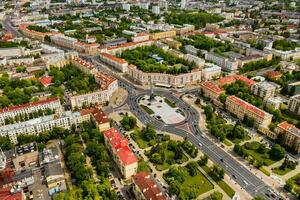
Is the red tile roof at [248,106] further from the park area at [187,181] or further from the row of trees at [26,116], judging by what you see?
the row of trees at [26,116]

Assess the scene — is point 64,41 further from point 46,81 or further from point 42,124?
point 42,124

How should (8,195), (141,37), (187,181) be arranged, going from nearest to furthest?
(8,195) < (187,181) < (141,37)

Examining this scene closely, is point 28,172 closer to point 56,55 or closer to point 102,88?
point 102,88

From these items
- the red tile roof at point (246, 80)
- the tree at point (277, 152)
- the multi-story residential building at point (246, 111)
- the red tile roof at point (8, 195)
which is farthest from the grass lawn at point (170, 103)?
the red tile roof at point (8, 195)

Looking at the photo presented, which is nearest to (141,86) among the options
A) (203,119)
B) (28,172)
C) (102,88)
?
(102,88)

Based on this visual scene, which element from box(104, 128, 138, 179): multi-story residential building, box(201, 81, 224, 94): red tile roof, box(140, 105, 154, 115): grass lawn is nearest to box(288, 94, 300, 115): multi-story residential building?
box(201, 81, 224, 94): red tile roof

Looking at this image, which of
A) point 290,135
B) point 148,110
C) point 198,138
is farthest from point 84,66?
point 290,135

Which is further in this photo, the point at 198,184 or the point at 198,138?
the point at 198,138
